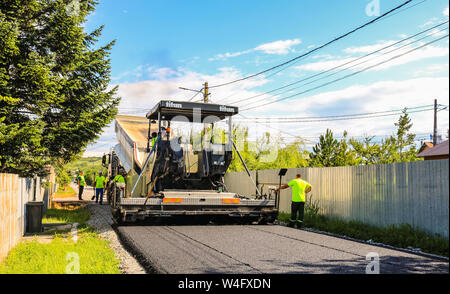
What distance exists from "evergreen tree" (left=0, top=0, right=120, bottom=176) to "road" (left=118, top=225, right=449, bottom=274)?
3.72 metres

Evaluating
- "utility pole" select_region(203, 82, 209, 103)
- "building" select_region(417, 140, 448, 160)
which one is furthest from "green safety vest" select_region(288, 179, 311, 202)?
"utility pole" select_region(203, 82, 209, 103)

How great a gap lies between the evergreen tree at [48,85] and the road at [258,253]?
147 inches

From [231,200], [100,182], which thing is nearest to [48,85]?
[231,200]

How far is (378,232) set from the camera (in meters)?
8.50

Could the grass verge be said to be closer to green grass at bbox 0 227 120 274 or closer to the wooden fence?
green grass at bbox 0 227 120 274

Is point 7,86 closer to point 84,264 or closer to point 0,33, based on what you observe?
point 0,33

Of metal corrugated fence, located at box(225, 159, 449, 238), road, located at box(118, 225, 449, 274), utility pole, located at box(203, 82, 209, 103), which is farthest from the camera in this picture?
utility pole, located at box(203, 82, 209, 103)

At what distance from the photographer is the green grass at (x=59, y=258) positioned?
213 inches

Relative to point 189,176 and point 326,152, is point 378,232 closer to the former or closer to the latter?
point 189,176

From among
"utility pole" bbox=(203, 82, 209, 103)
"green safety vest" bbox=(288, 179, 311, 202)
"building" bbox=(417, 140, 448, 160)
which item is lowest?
"green safety vest" bbox=(288, 179, 311, 202)

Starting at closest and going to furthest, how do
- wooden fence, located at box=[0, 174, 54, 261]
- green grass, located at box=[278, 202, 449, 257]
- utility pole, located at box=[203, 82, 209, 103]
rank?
wooden fence, located at box=[0, 174, 54, 261] < green grass, located at box=[278, 202, 449, 257] < utility pole, located at box=[203, 82, 209, 103]

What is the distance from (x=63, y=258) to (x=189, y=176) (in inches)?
195

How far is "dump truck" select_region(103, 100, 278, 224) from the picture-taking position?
982 centimetres

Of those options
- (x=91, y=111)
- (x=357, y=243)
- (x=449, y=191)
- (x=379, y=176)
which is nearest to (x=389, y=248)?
(x=357, y=243)
